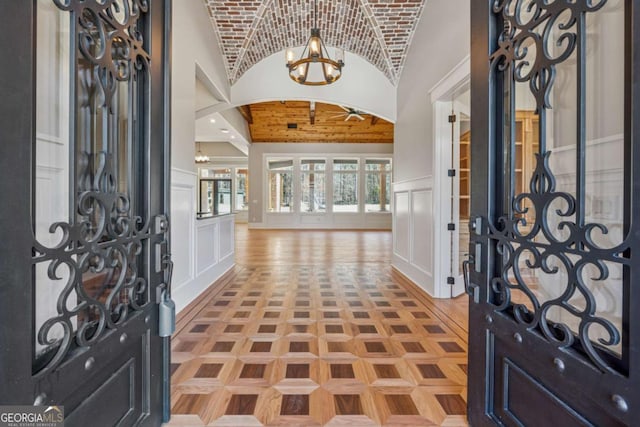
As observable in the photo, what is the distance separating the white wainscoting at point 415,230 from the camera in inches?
149

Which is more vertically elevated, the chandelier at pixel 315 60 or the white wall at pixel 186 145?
the chandelier at pixel 315 60

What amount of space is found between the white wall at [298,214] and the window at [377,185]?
28 cm

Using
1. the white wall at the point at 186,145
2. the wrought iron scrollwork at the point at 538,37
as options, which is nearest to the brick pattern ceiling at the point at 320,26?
the white wall at the point at 186,145

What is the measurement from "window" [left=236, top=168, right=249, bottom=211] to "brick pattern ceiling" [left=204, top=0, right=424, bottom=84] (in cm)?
1010

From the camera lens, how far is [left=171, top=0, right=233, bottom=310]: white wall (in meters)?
2.92

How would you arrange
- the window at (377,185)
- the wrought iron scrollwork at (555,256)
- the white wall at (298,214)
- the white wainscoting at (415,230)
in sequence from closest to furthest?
the wrought iron scrollwork at (555,256) → the white wainscoting at (415,230) → the white wall at (298,214) → the window at (377,185)

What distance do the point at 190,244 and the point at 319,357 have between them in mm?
1887

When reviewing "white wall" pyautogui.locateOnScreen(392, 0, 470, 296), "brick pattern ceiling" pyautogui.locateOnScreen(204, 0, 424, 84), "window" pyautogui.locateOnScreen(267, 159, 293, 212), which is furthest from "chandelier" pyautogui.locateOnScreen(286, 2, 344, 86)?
"window" pyautogui.locateOnScreen(267, 159, 293, 212)

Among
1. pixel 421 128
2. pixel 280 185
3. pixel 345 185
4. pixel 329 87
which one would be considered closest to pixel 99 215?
pixel 421 128

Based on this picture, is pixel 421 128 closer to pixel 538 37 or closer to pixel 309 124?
pixel 538 37

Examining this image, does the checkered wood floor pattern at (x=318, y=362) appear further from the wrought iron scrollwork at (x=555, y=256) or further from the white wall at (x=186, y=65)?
the white wall at (x=186, y=65)

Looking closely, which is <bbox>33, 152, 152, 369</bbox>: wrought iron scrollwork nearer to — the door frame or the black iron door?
the black iron door

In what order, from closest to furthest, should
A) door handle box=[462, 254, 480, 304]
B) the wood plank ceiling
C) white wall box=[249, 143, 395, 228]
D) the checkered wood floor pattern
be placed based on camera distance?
1. door handle box=[462, 254, 480, 304]
2. the checkered wood floor pattern
3. the wood plank ceiling
4. white wall box=[249, 143, 395, 228]

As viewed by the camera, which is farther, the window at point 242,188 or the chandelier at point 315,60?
the window at point 242,188
